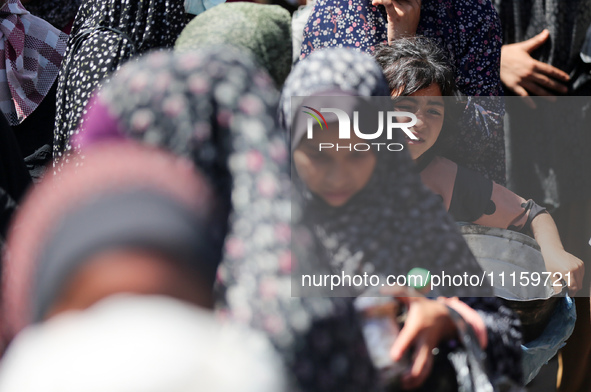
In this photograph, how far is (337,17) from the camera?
1.55 metres

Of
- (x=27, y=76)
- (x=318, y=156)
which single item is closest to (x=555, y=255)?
(x=318, y=156)

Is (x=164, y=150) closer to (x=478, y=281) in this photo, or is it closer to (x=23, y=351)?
(x=23, y=351)

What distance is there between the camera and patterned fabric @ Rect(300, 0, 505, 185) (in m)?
1.54

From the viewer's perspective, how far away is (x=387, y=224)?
40.9 inches

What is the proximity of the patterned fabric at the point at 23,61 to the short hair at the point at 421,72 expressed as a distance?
1.06 meters

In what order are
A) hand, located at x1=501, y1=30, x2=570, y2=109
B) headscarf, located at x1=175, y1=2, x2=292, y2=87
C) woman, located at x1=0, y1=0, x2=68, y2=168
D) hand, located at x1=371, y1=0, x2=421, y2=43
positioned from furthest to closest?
1. hand, located at x1=501, y1=30, x2=570, y2=109
2. woman, located at x1=0, y1=0, x2=68, y2=168
3. hand, located at x1=371, y1=0, x2=421, y2=43
4. headscarf, located at x1=175, y1=2, x2=292, y2=87

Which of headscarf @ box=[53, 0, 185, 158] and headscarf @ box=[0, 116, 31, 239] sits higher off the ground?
headscarf @ box=[53, 0, 185, 158]

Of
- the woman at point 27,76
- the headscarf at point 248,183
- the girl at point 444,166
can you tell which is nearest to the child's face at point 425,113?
the girl at point 444,166

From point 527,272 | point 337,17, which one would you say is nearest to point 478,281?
point 527,272

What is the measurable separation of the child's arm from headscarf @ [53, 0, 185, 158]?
1106 millimetres

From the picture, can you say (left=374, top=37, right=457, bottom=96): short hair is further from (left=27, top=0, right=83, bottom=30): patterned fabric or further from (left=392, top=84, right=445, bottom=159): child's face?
(left=27, top=0, right=83, bottom=30): patterned fabric

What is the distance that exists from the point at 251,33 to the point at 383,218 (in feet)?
1.51

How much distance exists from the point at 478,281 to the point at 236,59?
64 cm

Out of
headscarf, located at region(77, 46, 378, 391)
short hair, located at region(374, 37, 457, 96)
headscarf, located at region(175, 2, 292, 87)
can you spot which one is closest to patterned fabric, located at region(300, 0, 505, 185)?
short hair, located at region(374, 37, 457, 96)
